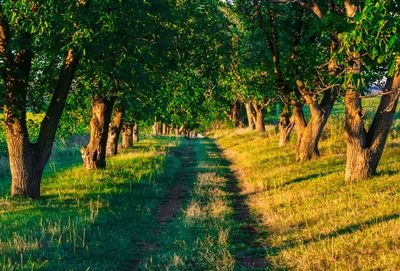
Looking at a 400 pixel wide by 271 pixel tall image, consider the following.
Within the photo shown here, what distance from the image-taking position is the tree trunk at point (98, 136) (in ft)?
71.2

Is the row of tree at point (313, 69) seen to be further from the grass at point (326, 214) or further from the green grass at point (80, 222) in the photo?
the green grass at point (80, 222)

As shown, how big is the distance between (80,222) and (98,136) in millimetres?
11014

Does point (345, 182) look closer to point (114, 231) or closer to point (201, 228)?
point (201, 228)

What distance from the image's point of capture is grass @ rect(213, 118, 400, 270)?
838 cm

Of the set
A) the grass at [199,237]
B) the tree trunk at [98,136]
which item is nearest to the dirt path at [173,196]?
the grass at [199,237]

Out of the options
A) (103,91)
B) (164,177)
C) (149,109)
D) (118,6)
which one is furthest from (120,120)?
(118,6)

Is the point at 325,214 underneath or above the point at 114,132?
underneath

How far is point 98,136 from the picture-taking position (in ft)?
72.1

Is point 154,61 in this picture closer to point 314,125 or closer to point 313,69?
point 313,69

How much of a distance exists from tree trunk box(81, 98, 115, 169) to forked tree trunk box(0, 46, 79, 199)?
734cm

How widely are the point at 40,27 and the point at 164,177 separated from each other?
1110 cm

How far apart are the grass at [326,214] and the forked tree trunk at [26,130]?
6.95 m

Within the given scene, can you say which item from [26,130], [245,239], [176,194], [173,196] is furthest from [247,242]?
[26,130]

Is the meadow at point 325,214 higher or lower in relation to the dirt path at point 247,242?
higher
